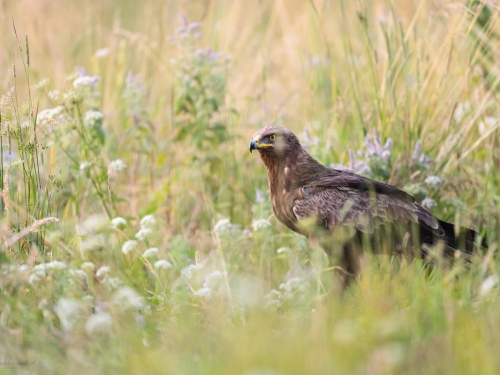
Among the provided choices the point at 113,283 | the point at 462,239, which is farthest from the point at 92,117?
the point at 462,239

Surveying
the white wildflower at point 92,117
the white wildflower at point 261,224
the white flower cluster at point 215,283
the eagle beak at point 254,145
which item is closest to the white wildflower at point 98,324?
the white flower cluster at point 215,283

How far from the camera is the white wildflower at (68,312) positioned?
2826 millimetres

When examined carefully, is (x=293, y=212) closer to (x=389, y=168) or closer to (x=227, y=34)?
(x=389, y=168)

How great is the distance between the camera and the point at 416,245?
162 inches

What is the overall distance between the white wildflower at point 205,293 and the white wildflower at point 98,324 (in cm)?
65

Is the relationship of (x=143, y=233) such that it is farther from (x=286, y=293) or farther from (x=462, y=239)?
(x=462, y=239)

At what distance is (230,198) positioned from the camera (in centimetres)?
536

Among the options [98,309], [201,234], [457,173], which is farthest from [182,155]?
[98,309]

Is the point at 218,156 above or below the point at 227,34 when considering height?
below

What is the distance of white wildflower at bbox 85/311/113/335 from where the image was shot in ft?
8.95

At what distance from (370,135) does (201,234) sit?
53.5 inches

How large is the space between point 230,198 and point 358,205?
4.44 feet

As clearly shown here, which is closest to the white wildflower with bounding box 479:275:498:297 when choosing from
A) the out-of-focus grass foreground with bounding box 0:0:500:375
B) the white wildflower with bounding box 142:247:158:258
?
the out-of-focus grass foreground with bounding box 0:0:500:375

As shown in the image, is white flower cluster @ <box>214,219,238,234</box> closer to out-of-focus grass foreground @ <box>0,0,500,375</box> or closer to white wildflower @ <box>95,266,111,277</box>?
out-of-focus grass foreground @ <box>0,0,500,375</box>
